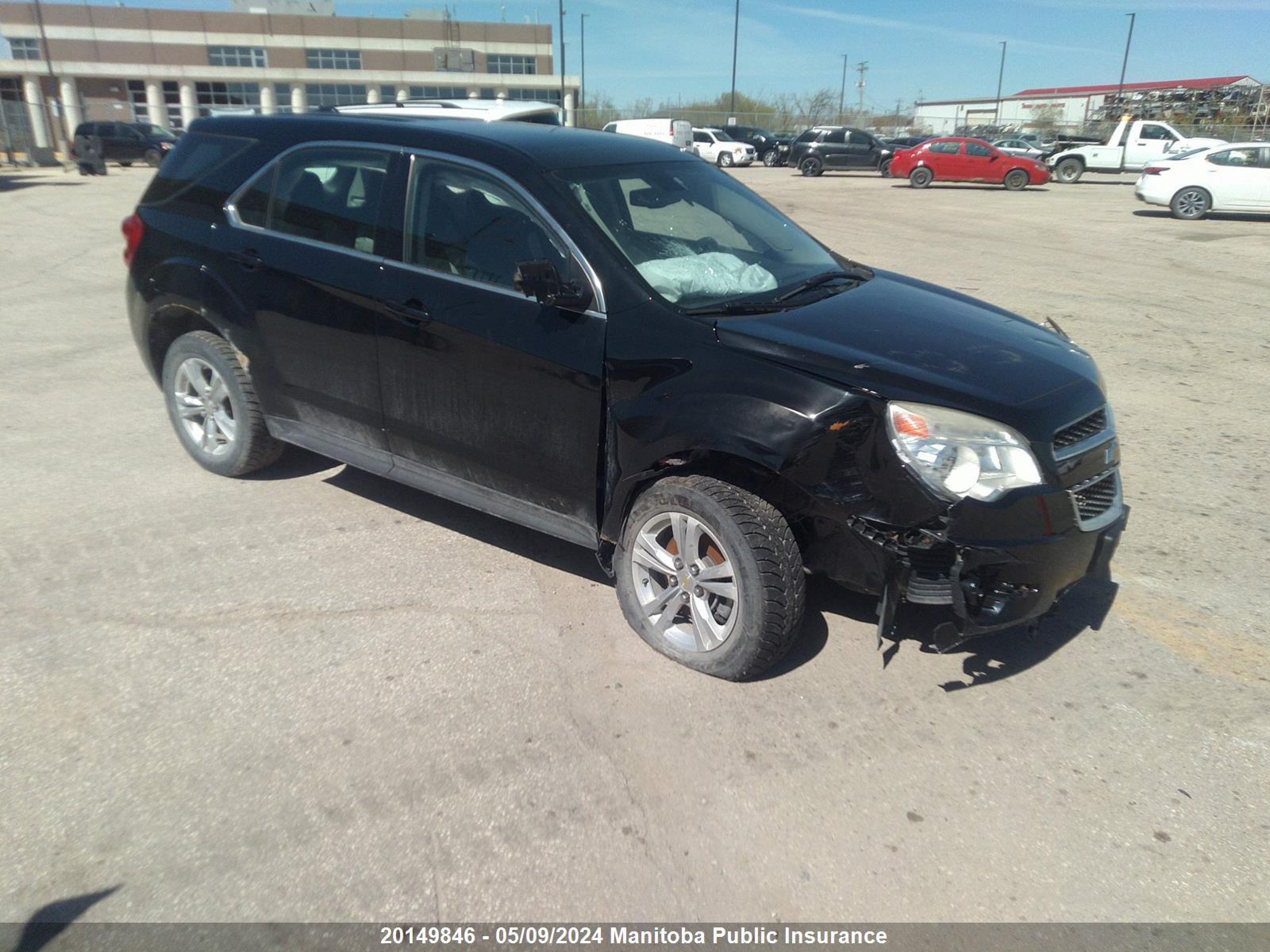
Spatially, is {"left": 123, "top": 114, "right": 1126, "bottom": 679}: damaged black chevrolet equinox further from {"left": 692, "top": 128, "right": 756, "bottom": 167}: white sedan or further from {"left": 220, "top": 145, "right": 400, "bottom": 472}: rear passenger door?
{"left": 692, "top": 128, "right": 756, "bottom": 167}: white sedan

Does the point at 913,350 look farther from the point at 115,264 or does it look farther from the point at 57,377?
the point at 115,264

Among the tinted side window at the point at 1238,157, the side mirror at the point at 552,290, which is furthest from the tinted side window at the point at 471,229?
the tinted side window at the point at 1238,157

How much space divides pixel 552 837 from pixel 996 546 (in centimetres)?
169

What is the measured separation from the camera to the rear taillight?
525 centimetres

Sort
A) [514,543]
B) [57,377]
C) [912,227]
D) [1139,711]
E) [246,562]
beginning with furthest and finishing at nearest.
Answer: [912,227]
[57,377]
[514,543]
[246,562]
[1139,711]

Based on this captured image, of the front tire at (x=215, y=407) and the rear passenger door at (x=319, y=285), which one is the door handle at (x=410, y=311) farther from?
the front tire at (x=215, y=407)

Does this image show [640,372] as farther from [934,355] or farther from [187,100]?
[187,100]

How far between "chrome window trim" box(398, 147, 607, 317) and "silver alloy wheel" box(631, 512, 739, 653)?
0.87 meters

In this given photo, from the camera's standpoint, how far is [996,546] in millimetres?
3158

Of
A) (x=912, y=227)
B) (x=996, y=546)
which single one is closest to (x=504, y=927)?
(x=996, y=546)

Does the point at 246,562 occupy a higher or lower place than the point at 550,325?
lower

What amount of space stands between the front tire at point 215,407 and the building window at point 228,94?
70491 millimetres

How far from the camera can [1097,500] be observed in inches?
138

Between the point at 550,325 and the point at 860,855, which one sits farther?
the point at 550,325
